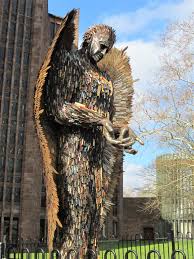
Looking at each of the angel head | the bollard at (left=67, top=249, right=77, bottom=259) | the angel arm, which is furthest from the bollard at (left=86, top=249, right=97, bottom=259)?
the angel head

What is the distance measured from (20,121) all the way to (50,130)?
27.5 metres

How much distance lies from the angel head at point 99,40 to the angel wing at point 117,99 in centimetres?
27

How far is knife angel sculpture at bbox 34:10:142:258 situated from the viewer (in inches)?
93.5

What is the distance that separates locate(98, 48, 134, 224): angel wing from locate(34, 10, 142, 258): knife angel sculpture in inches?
0.5

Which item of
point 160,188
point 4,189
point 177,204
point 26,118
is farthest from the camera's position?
point 26,118

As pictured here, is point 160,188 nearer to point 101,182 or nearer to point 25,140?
point 101,182

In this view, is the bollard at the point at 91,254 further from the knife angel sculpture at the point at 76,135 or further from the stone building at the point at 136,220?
the stone building at the point at 136,220

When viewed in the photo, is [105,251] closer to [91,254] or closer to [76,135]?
[91,254]

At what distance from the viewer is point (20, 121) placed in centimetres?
2934

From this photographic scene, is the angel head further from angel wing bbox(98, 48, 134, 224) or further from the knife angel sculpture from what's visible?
angel wing bbox(98, 48, 134, 224)

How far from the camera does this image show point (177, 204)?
18016mm

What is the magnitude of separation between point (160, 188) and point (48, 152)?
12753 millimetres

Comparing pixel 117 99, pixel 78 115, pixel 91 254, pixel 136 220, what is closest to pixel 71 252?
pixel 91 254

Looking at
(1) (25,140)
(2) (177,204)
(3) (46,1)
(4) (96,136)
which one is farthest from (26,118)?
(4) (96,136)
